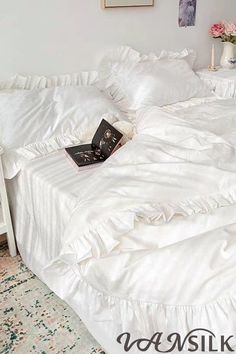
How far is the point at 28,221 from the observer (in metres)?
1.66

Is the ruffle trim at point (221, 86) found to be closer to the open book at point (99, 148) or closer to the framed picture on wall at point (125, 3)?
the framed picture on wall at point (125, 3)

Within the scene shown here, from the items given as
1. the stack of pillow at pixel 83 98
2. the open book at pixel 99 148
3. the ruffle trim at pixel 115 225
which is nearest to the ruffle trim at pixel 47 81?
the stack of pillow at pixel 83 98

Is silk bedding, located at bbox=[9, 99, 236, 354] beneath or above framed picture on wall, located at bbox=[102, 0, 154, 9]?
beneath

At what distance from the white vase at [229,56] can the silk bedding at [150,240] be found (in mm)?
1643

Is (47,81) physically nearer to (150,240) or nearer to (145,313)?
(150,240)

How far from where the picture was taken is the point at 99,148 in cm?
166

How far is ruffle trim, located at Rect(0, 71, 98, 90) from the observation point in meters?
1.94

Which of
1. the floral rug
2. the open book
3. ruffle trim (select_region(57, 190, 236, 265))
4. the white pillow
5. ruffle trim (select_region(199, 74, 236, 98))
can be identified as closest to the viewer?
ruffle trim (select_region(57, 190, 236, 265))

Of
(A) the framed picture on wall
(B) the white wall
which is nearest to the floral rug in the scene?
(B) the white wall

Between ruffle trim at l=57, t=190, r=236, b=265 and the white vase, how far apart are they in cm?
208

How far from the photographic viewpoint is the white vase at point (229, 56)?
9.27ft

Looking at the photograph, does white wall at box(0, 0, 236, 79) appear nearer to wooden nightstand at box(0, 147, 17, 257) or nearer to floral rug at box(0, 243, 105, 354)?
wooden nightstand at box(0, 147, 17, 257)

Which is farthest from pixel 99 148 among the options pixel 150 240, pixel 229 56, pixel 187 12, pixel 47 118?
pixel 229 56

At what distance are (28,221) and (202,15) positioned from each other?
2.16 meters
